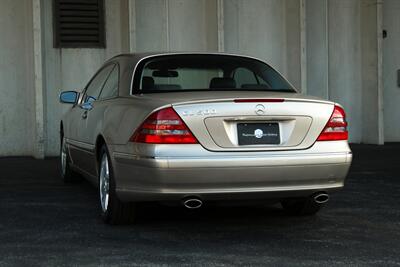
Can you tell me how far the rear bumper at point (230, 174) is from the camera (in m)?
4.29

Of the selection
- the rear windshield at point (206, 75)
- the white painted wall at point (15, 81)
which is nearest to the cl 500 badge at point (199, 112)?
the rear windshield at point (206, 75)

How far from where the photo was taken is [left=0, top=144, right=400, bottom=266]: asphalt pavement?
4.09m

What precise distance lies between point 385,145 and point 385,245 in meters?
8.06

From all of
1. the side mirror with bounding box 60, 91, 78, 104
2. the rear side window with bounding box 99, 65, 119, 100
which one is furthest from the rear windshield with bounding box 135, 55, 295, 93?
the side mirror with bounding box 60, 91, 78, 104

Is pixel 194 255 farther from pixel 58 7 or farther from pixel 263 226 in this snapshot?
pixel 58 7

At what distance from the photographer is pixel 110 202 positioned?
4969 mm

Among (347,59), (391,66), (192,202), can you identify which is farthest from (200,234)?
(391,66)

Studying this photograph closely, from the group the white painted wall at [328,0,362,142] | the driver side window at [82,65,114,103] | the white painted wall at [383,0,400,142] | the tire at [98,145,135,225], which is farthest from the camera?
the white painted wall at [383,0,400,142]

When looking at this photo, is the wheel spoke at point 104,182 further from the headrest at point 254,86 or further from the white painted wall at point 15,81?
the white painted wall at point 15,81

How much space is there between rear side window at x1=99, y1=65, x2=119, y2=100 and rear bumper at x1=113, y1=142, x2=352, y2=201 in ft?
3.48

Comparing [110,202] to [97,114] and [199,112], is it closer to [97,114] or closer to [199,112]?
[97,114]

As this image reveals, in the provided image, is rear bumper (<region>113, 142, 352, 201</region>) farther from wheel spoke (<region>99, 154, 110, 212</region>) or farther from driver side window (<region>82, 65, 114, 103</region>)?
driver side window (<region>82, 65, 114, 103</region>)

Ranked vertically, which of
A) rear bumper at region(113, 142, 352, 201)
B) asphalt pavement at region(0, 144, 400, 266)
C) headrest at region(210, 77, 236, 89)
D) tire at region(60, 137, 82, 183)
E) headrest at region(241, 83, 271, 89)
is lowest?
asphalt pavement at region(0, 144, 400, 266)

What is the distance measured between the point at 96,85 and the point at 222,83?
68.4 inches
